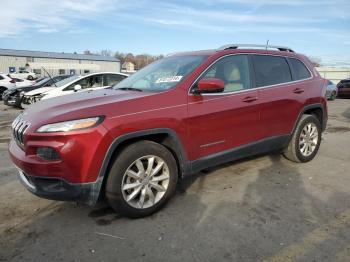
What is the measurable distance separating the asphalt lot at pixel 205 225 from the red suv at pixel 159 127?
14.3 inches

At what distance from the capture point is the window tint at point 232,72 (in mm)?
4371

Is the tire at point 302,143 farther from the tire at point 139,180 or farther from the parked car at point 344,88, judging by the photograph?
the parked car at point 344,88

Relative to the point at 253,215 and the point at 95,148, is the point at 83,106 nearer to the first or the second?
the point at 95,148

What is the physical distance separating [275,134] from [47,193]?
326 centimetres

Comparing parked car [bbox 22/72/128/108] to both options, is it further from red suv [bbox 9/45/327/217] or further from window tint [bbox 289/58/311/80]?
window tint [bbox 289/58/311/80]

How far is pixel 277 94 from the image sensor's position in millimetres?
4973

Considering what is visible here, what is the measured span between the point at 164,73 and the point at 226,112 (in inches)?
36.9

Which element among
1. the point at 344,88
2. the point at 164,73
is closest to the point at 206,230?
the point at 164,73

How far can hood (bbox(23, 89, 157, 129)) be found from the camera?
3.32 meters

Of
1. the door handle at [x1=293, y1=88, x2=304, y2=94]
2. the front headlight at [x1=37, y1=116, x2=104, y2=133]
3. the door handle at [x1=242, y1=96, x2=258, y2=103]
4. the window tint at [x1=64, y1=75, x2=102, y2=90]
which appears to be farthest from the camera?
the window tint at [x1=64, y1=75, x2=102, y2=90]

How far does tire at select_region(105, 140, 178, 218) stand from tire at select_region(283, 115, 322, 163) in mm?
2496

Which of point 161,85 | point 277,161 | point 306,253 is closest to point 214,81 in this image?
point 161,85

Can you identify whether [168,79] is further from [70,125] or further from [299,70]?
[299,70]

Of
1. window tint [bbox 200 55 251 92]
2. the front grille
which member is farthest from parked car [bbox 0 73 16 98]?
window tint [bbox 200 55 251 92]
